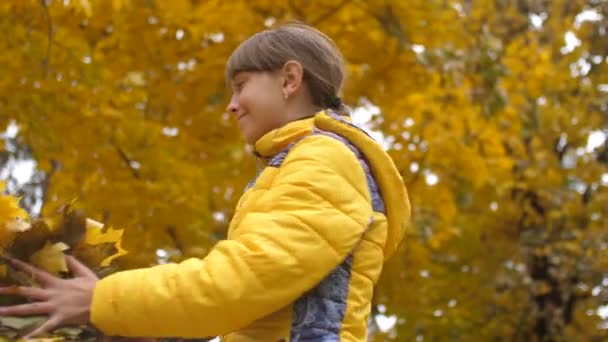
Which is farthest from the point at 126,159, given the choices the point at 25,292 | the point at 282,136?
the point at 25,292

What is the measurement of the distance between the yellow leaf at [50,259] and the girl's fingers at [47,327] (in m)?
0.11

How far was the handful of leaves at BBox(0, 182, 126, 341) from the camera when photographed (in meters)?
1.86

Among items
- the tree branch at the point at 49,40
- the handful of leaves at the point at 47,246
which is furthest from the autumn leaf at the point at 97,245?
the tree branch at the point at 49,40

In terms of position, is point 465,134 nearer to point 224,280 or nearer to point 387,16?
point 387,16

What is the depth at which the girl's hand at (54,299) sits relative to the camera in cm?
180

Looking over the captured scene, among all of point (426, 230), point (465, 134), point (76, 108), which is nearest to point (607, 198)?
point (426, 230)

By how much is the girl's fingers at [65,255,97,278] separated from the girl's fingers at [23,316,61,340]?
0.37 ft

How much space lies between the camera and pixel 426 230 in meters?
7.89

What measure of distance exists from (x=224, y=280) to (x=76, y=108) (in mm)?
4016

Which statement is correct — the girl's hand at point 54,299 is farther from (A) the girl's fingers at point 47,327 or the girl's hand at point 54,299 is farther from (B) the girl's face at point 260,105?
(B) the girl's face at point 260,105

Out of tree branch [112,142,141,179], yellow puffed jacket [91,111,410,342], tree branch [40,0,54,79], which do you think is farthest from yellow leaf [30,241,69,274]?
tree branch [112,142,141,179]

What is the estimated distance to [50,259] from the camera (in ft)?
6.23

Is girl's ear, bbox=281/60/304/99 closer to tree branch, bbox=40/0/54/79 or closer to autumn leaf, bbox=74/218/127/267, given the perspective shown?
autumn leaf, bbox=74/218/127/267

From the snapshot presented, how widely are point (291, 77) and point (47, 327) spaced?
758mm
